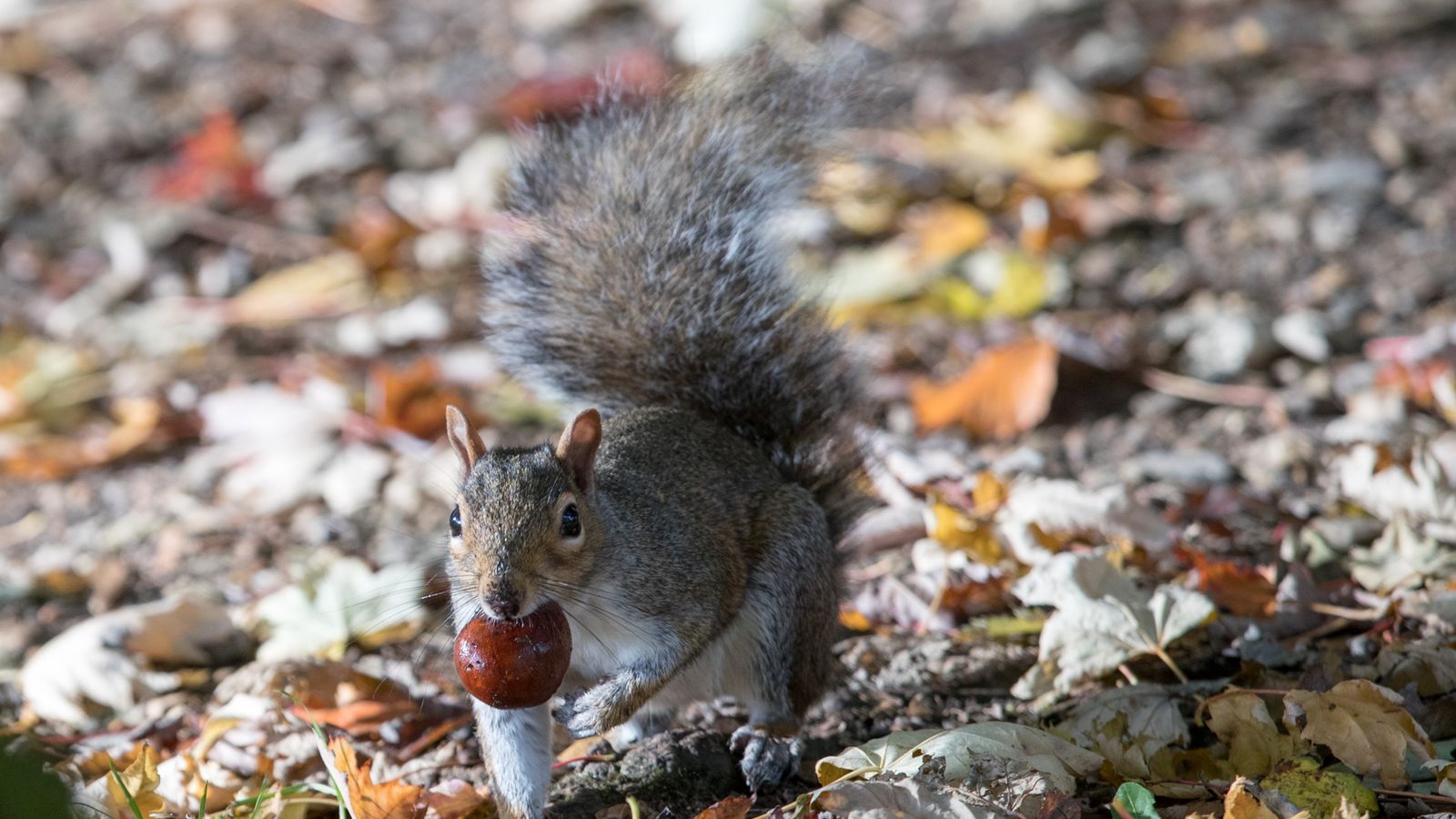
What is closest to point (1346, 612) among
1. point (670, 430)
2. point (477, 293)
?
point (670, 430)

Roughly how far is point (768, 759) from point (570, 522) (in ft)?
1.28

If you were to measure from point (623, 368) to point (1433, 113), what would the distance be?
9.08ft

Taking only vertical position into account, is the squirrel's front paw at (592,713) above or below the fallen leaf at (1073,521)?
above

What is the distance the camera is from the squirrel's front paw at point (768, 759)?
1837mm

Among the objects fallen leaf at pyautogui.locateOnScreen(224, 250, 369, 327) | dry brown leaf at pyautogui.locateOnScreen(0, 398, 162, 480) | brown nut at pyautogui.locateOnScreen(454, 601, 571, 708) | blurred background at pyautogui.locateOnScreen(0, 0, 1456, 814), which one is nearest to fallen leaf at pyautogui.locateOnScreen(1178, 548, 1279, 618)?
blurred background at pyautogui.locateOnScreen(0, 0, 1456, 814)

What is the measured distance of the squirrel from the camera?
5.90 feet

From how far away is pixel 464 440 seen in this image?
6.06 ft

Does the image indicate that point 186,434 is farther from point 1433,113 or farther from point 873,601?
point 1433,113

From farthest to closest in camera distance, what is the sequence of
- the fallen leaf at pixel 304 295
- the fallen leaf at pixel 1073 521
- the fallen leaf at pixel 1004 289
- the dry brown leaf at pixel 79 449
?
the fallen leaf at pixel 304 295
the fallen leaf at pixel 1004 289
the dry brown leaf at pixel 79 449
the fallen leaf at pixel 1073 521

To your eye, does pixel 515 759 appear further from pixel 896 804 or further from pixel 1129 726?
pixel 1129 726

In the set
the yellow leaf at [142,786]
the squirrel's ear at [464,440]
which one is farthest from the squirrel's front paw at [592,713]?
the yellow leaf at [142,786]

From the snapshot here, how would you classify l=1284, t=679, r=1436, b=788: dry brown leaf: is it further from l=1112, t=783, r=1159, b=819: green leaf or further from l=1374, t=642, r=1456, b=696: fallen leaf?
l=1112, t=783, r=1159, b=819: green leaf

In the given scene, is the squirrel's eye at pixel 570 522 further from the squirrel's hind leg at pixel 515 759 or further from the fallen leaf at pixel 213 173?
the fallen leaf at pixel 213 173

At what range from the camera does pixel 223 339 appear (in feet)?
12.2
